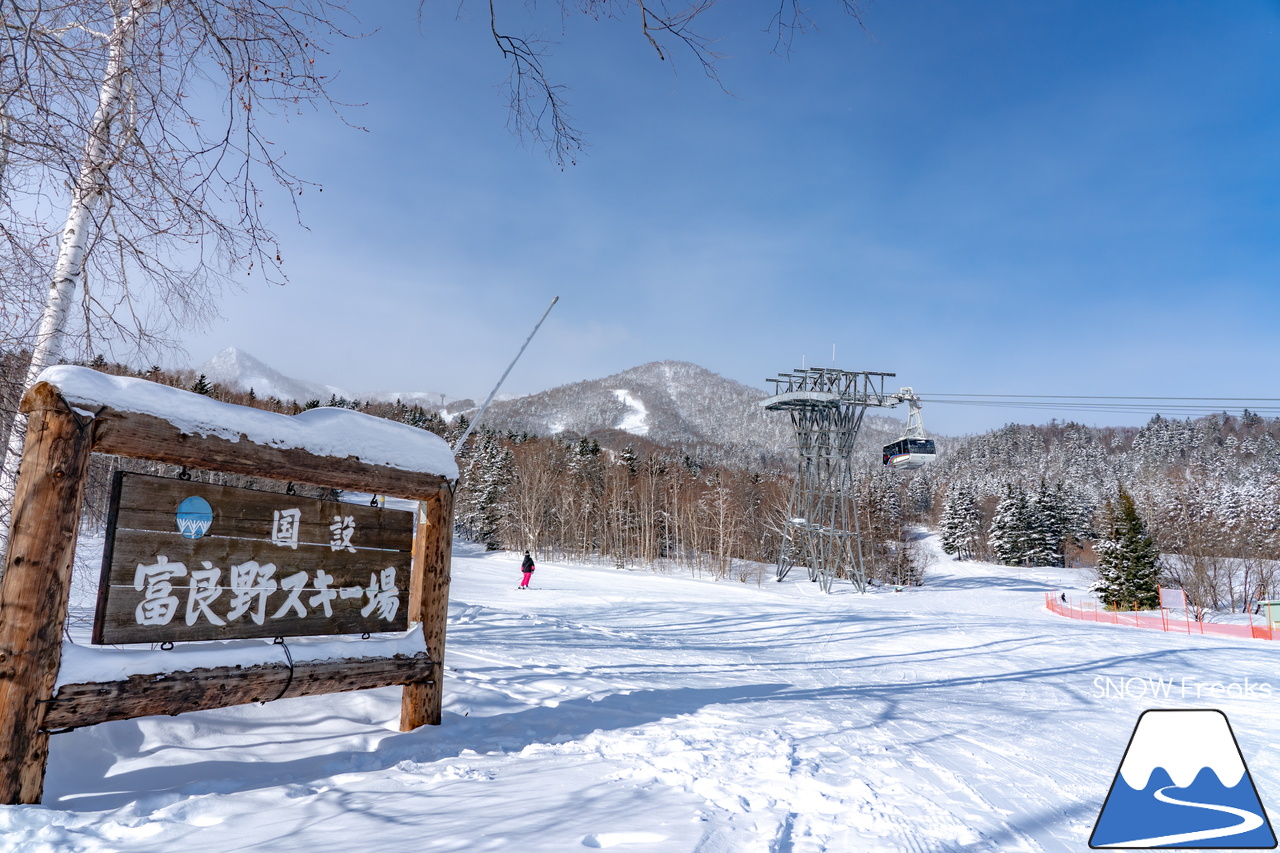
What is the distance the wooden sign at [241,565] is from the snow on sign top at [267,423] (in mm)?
333

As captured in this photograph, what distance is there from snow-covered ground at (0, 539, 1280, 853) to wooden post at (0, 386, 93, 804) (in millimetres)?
237

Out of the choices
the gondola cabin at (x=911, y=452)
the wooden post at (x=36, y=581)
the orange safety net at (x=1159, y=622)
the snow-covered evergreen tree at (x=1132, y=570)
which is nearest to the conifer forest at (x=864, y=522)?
the snow-covered evergreen tree at (x=1132, y=570)

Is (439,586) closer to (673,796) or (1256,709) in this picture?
(673,796)

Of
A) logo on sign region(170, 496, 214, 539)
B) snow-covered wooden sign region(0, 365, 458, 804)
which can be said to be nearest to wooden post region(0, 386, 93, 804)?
snow-covered wooden sign region(0, 365, 458, 804)

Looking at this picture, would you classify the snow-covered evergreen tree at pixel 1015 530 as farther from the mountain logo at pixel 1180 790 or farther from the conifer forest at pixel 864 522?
the mountain logo at pixel 1180 790

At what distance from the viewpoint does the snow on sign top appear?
3.13 meters

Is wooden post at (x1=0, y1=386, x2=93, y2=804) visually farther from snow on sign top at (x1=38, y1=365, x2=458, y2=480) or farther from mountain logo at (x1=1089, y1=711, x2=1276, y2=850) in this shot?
mountain logo at (x1=1089, y1=711, x2=1276, y2=850)

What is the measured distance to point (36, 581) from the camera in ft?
9.55

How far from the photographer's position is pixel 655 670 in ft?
26.1

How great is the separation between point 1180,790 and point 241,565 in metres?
4.61

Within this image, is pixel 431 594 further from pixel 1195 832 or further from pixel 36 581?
pixel 1195 832

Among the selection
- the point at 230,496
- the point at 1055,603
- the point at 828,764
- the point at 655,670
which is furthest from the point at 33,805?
the point at 1055,603

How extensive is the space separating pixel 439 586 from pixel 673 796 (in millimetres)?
2220

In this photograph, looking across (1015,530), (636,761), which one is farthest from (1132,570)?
(636,761)
